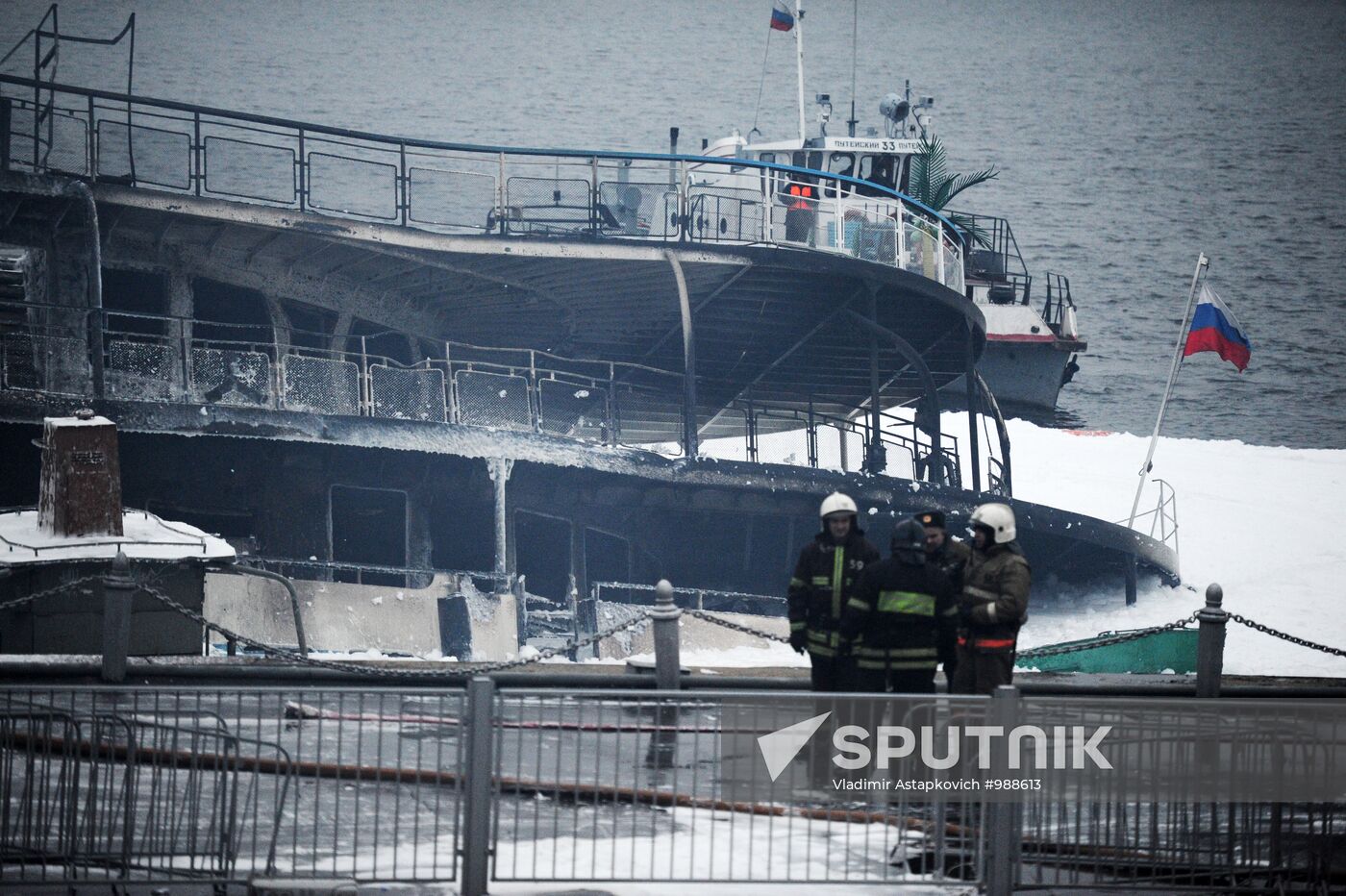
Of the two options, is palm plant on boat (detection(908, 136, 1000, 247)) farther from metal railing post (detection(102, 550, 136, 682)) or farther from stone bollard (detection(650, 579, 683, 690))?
metal railing post (detection(102, 550, 136, 682))

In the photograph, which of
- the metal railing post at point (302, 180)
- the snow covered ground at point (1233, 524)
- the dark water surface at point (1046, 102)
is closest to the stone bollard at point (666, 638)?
the metal railing post at point (302, 180)

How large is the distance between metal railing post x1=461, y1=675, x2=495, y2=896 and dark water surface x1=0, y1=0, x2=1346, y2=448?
1999 inches

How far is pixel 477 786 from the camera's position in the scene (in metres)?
6.05

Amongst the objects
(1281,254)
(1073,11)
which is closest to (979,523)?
(1281,254)

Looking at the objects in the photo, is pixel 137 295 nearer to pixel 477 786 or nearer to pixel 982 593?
pixel 982 593

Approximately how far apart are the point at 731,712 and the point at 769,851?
2.12 feet

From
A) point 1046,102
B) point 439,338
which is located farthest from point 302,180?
point 1046,102

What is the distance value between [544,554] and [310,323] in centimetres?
437

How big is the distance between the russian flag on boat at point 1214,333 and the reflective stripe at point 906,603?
645 inches

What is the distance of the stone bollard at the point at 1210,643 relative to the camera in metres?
10.4

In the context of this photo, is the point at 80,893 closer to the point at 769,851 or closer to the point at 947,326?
the point at 769,851

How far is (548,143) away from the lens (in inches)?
2424

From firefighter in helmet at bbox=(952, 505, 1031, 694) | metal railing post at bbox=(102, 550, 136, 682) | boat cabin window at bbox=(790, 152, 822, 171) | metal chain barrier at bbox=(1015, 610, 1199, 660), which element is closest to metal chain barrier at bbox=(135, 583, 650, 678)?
metal railing post at bbox=(102, 550, 136, 682)

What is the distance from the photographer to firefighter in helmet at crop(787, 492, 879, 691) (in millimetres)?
8289
